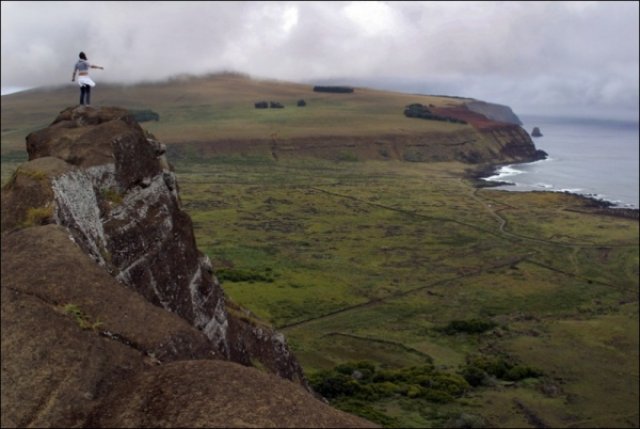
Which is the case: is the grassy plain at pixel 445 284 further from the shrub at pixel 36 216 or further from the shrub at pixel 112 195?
the shrub at pixel 36 216

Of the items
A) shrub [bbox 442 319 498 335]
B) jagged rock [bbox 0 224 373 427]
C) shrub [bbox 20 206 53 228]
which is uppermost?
shrub [bbox 20 206 53 228]

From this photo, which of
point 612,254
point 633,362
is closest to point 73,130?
point 633,362

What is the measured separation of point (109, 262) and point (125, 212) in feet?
9.96

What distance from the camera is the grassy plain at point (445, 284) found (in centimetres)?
4559

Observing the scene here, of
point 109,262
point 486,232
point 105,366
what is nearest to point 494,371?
point 109,262

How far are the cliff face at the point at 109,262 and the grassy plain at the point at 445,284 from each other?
1798 cm

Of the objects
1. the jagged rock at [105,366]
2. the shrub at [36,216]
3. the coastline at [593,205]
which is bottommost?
the coastline at [593,205]

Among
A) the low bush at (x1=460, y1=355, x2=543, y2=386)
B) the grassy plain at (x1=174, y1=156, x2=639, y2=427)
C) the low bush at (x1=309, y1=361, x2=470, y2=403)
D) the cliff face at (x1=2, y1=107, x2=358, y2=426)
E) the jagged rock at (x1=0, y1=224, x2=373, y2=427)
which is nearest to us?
the jagged rock at (x1=0, y1=224, x2=373, y2=427)

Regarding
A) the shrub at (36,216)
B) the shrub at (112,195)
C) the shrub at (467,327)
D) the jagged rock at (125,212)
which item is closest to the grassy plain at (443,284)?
the shrub at (467,327)

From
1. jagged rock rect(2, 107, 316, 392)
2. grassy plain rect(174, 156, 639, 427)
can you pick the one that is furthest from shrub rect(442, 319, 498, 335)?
jagged rock rect(2, 107, 316, 392)

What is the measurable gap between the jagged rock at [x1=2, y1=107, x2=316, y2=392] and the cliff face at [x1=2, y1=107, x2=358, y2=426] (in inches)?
1.9

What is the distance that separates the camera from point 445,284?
74.1 meters

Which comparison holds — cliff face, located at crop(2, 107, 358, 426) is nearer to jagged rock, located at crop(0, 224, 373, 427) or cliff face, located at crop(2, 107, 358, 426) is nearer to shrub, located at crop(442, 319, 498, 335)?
jagged rock, located at crop(0, 224, 373, 427)

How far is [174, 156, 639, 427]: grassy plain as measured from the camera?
45594 millimetres
